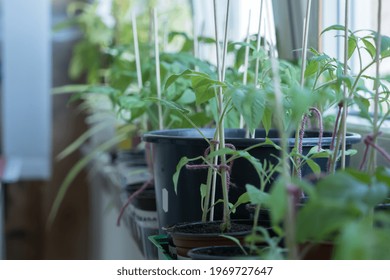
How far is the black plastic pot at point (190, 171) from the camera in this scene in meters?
0.78

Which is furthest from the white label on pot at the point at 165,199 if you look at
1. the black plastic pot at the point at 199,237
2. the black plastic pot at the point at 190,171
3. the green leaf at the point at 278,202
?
the green leaf at the point at 278,202

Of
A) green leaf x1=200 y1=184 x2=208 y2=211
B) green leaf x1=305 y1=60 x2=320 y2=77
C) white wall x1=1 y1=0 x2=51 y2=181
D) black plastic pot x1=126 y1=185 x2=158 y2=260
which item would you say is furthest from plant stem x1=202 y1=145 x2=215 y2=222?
white wall x1=1 y1=0 x2=51 y2=181

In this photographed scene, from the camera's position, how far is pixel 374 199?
0.40 m

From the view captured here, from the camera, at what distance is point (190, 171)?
815 mm

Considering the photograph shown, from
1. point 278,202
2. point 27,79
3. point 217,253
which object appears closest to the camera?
point 278,202

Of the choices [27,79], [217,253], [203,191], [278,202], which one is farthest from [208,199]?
[27,79]

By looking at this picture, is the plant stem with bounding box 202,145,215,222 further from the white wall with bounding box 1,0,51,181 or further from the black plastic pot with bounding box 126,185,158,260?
the white wall with bounding box 1,0,51,181

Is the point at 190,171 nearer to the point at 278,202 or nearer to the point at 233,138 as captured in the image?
the point at 233,138

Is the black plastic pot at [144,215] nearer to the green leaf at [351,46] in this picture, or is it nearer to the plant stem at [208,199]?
the plant stem at [208,199]

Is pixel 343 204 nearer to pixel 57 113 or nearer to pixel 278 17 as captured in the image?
pixel 278 17

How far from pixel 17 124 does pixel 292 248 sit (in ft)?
10.5

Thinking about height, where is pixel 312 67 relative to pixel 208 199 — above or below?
above

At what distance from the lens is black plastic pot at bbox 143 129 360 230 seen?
2.56 feet
